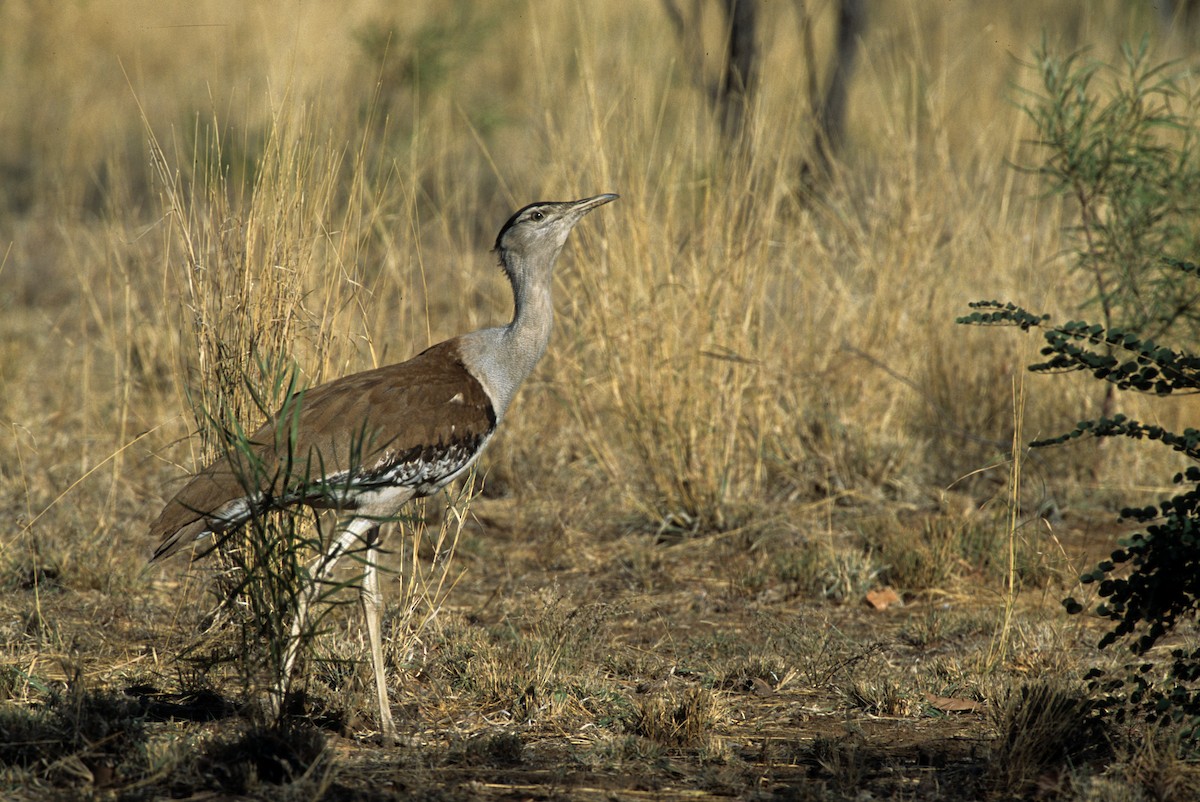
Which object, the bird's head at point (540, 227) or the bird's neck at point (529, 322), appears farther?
the bird's head at point (540, 227)

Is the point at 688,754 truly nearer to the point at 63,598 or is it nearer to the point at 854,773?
the point at 854,773

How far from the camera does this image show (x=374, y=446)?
13.5 ft

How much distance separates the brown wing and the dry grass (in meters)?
0.40

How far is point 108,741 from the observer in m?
3.53

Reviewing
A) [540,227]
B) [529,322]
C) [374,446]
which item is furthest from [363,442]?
[540,227]

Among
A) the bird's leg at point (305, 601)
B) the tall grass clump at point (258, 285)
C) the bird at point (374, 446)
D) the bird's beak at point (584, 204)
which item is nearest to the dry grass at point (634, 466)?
the tall grass clump at point (258, 285)

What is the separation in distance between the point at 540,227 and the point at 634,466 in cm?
192

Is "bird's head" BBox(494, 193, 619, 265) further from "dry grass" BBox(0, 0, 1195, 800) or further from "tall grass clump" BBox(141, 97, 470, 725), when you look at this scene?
"tall grass clump" BBox(141, 97, 470, 725)

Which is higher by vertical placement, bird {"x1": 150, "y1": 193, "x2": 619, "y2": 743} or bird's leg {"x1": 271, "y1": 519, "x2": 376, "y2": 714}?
bird {"x1": 150, "y1": 193, "x2": 619, "y2": 743}

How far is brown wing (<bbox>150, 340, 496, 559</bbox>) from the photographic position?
3.89 metres

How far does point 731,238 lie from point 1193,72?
2589 millimetres

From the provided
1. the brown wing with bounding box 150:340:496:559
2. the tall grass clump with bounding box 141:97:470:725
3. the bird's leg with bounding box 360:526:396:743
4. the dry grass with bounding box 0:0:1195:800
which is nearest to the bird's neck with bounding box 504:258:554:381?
the brown wing with bounding box 150:340:496:559

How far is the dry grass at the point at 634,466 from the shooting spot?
3857 millimetres

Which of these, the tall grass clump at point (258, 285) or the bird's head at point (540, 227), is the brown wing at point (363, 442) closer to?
the tall grass clump at point (258, 285)
